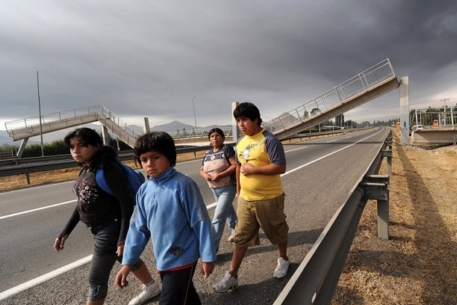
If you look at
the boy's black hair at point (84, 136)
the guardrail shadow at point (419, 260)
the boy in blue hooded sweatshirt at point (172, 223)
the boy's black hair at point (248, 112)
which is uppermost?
the boy's black hair at point (248, 112)

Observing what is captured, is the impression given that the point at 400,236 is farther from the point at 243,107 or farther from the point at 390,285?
the point at 243,107

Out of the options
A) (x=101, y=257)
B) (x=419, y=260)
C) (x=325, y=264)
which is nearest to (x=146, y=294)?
(x=101, y=257)

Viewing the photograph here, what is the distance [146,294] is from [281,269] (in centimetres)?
152

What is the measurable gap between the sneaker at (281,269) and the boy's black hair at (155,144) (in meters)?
1.99

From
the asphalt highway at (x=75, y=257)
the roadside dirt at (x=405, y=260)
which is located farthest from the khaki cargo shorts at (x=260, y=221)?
the roadside dirt at (x=405, y=260)

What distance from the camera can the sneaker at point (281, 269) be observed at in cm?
295

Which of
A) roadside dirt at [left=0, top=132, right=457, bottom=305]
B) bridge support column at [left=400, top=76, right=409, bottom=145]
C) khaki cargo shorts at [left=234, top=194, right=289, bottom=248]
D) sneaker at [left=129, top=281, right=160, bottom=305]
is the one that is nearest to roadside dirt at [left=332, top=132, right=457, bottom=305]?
roadside dirt at [left=0, top=132, right=457, bottom=305]

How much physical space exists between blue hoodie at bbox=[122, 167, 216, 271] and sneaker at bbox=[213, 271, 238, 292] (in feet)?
3.48

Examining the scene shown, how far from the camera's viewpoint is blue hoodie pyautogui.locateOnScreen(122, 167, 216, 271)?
5.93ft

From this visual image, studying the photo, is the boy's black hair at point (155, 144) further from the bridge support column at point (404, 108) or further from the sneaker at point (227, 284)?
the bridge support column at point (404, 108)

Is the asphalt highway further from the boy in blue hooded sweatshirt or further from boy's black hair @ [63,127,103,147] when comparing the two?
boy's black hair @ [63,127,103,147]

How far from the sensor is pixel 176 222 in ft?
5.97

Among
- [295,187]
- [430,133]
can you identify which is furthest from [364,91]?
[295,187]

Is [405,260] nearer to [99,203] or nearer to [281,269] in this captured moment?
[281,269]
